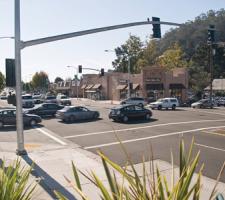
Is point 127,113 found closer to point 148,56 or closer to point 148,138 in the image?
point 148,138

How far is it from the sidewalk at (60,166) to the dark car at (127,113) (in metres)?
11.4

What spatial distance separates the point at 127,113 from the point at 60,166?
1658cm

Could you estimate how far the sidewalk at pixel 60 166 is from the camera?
1117cm

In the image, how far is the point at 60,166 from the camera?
14.7m

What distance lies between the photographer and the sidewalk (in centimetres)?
1117

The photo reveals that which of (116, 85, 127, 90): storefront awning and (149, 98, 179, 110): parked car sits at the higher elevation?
(116, 85, 127, 90): storefront awning

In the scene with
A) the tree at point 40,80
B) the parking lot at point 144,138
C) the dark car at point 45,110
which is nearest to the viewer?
the parking lot at point 144,138

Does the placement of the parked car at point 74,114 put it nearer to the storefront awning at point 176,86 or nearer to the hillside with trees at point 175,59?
the storefront awning at point 176,86

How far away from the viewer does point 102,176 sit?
1309cm

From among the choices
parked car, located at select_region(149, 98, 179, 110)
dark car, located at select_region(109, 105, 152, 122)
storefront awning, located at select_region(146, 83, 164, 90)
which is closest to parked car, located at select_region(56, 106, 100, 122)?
dark car, located at select_region(109, 105, 152, 122)

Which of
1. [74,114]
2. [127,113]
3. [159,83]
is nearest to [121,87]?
[159,83]

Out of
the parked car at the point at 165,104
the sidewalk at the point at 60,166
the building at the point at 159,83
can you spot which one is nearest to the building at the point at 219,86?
the building at the point at 159,83

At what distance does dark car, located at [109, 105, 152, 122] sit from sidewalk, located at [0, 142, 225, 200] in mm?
11350

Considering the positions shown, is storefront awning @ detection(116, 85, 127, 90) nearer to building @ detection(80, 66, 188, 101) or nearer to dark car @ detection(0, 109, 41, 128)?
building @ detection(80, 66, 188, 101)
